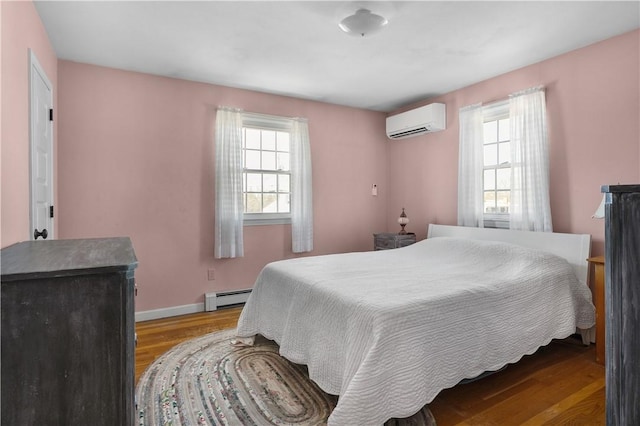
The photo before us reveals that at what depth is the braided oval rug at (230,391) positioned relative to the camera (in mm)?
1890

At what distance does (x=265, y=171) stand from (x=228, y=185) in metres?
0.56

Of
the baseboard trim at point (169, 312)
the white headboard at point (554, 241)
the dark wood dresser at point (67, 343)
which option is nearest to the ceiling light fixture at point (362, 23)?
the dark wood dresser at point (67, 343)

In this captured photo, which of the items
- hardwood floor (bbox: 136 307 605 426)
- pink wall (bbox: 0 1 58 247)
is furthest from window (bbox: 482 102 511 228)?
pink wall (bbox: 0 1 58 247)

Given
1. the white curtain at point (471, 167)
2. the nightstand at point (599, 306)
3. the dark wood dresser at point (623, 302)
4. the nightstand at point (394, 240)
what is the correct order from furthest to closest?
the nightstand at point (394, 240) < the white curtain at point (471, 167) < the nightstand at point (599, 306) < the dark wood dresser at point (623, 302)

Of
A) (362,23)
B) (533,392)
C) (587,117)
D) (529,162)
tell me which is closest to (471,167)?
(529,162)

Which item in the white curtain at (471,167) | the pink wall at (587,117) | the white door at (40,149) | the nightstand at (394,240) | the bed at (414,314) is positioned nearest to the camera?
the bed at (414,314)

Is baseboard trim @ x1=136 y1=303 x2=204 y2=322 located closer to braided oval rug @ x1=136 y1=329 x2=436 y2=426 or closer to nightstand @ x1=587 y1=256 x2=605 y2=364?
braided oval rug @ x1=136 y1=329 x2=436 y2=426

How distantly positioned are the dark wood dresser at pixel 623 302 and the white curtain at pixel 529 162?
2.57 meters

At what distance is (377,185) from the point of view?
5.04 meters

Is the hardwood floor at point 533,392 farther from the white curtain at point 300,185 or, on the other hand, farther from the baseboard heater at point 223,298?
the white curtain at point 300,185

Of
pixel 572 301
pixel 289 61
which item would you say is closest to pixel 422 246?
pixel 572 301

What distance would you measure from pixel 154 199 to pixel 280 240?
59.5 inches

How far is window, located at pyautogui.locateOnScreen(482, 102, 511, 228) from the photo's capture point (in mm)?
3592

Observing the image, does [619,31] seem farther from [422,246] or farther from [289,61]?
[289,61]
